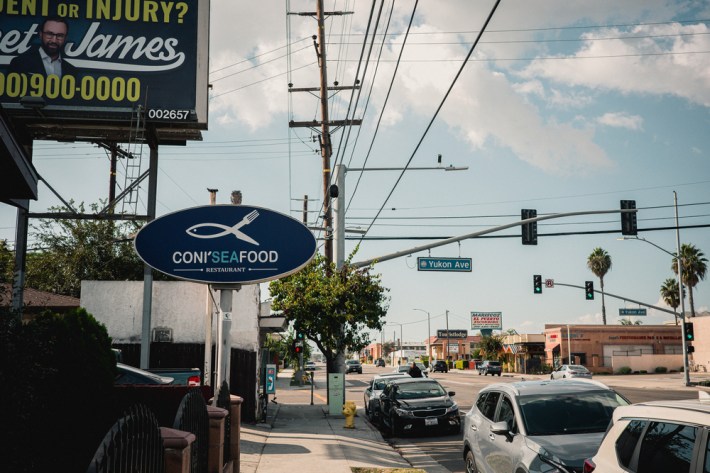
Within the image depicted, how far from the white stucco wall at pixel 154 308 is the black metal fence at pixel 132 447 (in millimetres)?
15671

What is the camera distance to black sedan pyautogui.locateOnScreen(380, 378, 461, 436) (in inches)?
738

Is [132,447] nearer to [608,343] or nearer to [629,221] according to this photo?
[629,221]

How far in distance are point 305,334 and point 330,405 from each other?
13.2 ft

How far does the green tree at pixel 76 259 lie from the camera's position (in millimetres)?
41344

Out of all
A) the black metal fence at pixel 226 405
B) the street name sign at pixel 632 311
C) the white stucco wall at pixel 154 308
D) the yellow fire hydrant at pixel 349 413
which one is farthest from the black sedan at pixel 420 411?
the street name sign at pixel 632 311

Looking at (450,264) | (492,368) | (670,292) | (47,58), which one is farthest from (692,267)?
(47,58)

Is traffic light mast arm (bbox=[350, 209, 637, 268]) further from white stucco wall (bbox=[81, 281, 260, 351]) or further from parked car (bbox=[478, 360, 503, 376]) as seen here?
parked car (bbox=[478, 360, 503, 376])

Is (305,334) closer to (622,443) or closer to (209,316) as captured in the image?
(209,316)

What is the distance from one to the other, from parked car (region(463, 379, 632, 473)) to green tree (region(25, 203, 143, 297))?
34783 millimetres

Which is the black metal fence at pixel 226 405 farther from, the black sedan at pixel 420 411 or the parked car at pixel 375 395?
the parked car at pixel 375 395

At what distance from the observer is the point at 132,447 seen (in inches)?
167

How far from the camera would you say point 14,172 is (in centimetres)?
970

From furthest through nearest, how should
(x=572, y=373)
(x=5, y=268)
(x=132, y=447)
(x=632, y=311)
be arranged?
(x=632, y=311)
(x=572, y=373)
(x=5, y=268)
(x=132, y=447)

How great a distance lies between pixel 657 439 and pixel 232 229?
714cm
